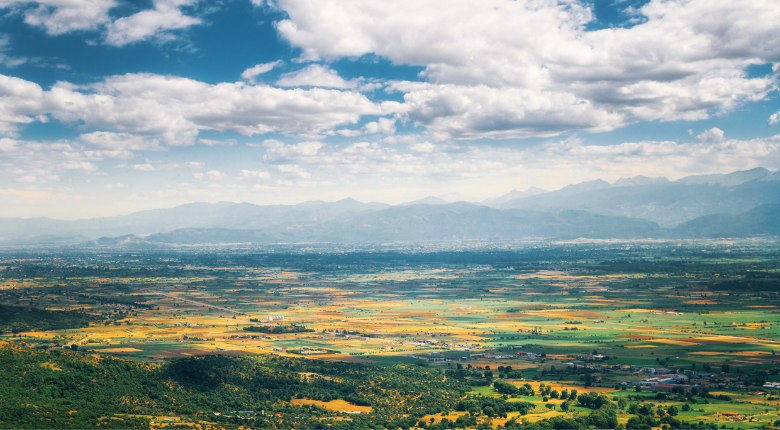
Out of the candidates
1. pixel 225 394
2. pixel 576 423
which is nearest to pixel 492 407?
pixel 576 423

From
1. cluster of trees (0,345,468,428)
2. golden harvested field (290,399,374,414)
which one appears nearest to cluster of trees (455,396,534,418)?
cluster of trees (0,345,468,428)

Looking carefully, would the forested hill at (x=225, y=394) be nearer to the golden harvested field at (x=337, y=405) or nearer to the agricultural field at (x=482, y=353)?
the agricultural field at (x=482, y=353)

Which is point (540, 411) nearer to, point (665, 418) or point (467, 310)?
point (665, 418)

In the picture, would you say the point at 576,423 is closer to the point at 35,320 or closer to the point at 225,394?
the point at 225,394

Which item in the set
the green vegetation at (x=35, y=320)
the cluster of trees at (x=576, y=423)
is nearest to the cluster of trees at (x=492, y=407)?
the cluster of trees at (x=576, y=423)

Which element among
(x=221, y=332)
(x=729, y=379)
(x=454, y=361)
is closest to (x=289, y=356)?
(x=454, y=361)

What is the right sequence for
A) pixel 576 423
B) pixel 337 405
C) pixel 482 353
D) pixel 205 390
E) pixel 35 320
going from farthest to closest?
pixel 35 320 → pixel 482 353 → pixel 205 390 → pixel 337 405 → pixel 576 423

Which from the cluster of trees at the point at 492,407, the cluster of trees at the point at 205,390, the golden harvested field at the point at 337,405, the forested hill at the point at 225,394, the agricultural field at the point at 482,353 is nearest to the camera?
the forested hill at the point at 225,394

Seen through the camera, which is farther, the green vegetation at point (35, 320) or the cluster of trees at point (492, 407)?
the green vegetation at point (35, 320)

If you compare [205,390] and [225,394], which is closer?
[225,394]

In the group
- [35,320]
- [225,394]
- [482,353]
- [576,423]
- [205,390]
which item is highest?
[35,320]

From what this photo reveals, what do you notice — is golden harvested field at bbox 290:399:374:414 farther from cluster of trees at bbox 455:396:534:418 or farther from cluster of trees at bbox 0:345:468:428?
cluster of trees at bbox 455:396:534:418
